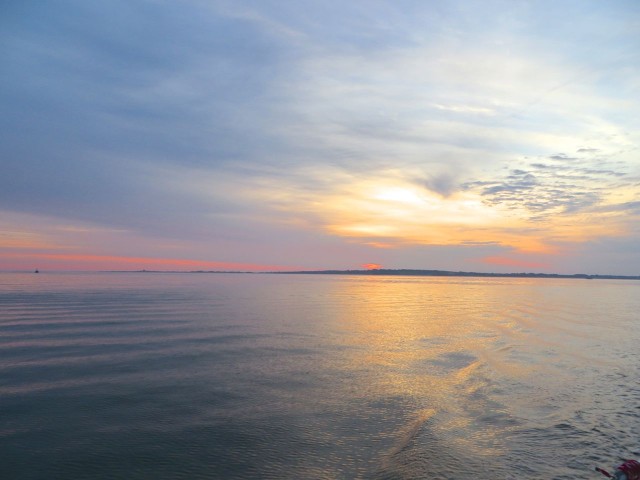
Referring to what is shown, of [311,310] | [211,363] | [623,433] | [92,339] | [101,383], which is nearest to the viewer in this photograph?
[623,433]

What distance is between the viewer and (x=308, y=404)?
1497 centimetres

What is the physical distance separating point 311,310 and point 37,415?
1359 inches

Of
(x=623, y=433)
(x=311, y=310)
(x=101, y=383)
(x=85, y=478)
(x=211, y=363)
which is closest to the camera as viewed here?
(x=85, y=478)

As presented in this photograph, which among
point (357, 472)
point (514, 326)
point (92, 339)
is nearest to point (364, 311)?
point (514, 326)

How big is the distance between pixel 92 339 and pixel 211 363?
10.3 metres

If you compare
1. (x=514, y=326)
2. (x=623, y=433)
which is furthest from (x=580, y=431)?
(x=514, y=326)

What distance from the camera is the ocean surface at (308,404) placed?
10.6m

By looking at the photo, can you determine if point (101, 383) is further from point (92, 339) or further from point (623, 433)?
point (623, 433)

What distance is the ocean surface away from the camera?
1064 centimetres

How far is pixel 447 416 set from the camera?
46.2 feet

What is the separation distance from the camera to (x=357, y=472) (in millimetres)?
10094

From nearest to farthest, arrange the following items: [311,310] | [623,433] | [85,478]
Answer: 1. [85,478]
2. [623,433]
3. [311,310]

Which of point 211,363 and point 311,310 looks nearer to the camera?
point 211,363

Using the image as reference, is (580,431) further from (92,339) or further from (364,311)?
(364,311)
